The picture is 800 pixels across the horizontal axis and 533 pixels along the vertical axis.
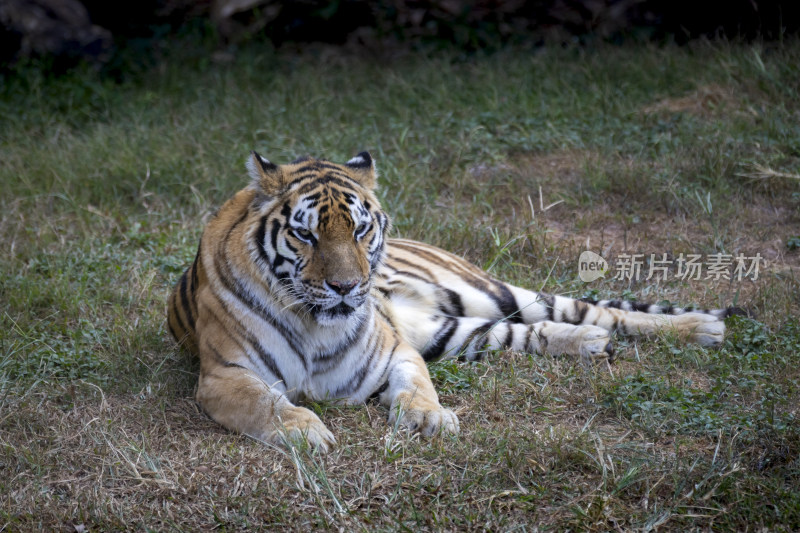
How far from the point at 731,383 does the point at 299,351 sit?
1851 mm

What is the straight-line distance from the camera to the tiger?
3.38 meters

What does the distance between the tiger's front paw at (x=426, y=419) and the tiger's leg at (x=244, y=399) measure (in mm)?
307

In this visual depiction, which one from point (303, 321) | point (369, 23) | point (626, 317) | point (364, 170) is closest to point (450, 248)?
point (626, 317)

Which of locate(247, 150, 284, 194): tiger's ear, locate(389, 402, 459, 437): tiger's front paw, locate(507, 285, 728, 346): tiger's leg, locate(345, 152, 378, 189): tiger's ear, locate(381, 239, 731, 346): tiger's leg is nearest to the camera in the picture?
locate(389, 402, 459, 437): tiger's front paw

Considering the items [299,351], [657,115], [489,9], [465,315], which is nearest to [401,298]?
[465,315]

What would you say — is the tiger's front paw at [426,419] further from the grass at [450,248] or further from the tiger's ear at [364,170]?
the tiger's ear at [364,170]

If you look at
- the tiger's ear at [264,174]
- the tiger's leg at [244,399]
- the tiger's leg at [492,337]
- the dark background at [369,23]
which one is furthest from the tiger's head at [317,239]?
the dark background at [369,23]

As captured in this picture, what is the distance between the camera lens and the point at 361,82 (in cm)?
786

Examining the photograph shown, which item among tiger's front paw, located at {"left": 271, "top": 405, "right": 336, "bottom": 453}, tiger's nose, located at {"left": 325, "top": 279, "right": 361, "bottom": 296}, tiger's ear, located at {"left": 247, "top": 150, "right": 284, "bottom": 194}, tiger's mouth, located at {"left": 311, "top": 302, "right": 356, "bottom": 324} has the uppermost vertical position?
tiger's ear, located at {"left": 247, "top": 150, "right": 284, "bottom": 194}

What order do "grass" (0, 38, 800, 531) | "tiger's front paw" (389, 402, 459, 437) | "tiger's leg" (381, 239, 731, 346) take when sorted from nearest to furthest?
"grass" (0, 38, 800, 531) < "tiger's front paw" (389, 402, 459, 437) < "tiger's leg" (381, 239, 731, 346)

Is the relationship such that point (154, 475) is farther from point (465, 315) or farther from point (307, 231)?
point (465, 315)

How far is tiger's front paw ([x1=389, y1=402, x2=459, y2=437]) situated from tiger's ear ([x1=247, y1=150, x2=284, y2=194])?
3.45ft

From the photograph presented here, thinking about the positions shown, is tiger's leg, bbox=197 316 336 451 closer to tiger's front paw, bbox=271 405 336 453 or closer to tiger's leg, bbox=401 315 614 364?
tiger's front paw, bbox=271 405 336 453

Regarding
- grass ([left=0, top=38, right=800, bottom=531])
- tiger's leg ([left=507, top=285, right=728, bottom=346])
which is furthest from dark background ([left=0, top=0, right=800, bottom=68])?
tiger's leg ([left=507, top=285, right=728, bottom=346])
